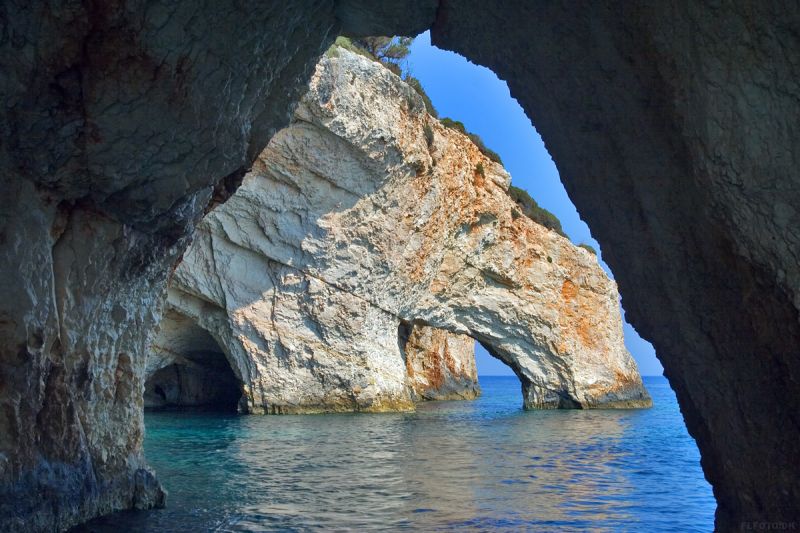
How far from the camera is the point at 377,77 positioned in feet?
79.0

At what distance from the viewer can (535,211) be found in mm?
34125

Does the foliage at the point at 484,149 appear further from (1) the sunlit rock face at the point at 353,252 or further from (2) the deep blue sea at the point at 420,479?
(2) the deep blue sea at the point at 420,479

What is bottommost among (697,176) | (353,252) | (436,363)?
(697,176)

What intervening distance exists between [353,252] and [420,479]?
14455 mm

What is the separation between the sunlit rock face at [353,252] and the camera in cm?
2380

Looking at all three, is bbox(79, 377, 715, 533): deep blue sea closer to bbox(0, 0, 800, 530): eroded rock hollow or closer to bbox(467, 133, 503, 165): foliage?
bbox(0, 0, 800, 530): eroded rock hollow

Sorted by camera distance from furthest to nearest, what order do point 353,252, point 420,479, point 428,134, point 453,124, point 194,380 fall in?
point 194,380, point 453,124, point 428,134, point 353,252, point 420,479

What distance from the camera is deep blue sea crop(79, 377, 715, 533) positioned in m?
8.62

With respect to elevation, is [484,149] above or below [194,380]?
above

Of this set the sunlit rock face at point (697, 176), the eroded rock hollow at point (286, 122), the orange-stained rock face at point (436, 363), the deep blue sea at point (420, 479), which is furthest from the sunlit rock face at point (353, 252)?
the sunlit rock face at point (697, 176)

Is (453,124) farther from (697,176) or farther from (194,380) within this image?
(697,176)

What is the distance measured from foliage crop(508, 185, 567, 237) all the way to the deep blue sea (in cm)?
1376

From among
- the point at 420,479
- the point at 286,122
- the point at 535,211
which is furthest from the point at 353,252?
the point at 286,122

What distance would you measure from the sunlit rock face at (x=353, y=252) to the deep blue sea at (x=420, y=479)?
15.0ft
